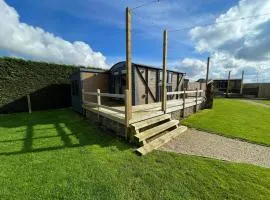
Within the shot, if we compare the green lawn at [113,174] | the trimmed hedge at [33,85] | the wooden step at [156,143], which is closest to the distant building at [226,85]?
the trimmed hedge at [33,85]

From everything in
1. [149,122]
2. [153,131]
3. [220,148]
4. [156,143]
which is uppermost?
[149,122]

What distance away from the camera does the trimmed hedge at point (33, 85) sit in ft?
27.0

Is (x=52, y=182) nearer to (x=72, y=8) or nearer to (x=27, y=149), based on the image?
(x=27, y=149)

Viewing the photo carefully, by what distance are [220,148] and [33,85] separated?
32.7 ft

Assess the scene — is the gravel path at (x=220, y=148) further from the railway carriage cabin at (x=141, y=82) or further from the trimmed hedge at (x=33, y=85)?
the trimmed hedge at (x=33, y=85)

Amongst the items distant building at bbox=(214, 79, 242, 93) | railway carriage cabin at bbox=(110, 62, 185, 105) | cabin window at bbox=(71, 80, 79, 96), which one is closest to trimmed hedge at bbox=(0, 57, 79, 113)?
cabin window at bbox=(71, 80, 79, 96)

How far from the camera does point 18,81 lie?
8.57m

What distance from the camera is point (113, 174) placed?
9.58 feet

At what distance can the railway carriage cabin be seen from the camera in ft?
25.3

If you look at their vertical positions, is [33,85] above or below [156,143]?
above

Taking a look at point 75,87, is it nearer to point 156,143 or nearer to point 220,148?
point 156,143

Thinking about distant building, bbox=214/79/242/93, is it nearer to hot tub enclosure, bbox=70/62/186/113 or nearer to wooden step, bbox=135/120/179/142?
hot tub enclosure, bbox=70/62/186/113

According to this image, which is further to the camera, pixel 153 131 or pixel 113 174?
pixel 153 131

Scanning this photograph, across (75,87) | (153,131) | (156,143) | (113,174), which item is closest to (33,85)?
(75,87)
